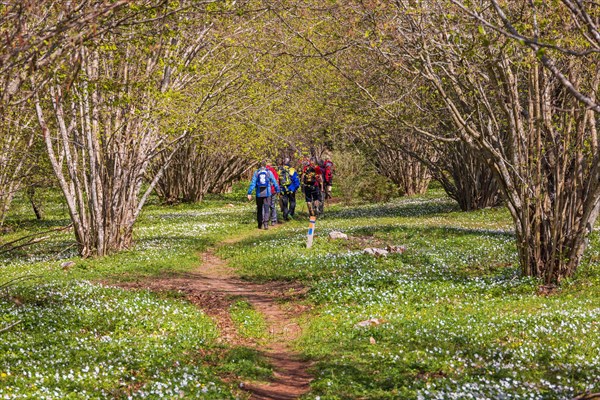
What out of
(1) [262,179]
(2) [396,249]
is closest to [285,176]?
(1) [262,179]

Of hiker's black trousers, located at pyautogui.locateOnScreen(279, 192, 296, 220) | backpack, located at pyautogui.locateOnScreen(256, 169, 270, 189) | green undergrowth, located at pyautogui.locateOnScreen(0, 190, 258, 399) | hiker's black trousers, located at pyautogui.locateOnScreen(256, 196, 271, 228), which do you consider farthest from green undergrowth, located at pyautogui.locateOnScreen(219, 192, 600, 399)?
hiker's black trousers, located at pyautogui.locateOnScreen(279, 192, 296, 220)

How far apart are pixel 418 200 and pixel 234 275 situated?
885 inches

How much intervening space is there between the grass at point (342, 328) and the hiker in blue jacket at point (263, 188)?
5530 millimetres

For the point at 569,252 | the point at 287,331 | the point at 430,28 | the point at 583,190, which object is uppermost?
the point at 430,28

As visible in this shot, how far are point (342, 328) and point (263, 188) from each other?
1535 centimetres

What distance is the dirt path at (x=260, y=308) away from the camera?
32.5 ft

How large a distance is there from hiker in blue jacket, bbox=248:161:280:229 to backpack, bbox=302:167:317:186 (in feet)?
7.26

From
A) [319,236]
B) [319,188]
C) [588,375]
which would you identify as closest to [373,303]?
[588,375]

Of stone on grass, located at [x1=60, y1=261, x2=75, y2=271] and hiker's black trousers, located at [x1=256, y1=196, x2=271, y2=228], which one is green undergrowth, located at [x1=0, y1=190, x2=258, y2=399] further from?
hiker's black trousers, located at [x1=256, y1=196, x2=271, y2=228]

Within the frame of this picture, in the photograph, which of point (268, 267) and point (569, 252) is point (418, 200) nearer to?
point (268, 267)

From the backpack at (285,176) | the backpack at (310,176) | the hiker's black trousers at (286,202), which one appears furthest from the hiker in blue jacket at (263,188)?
the hiker's black trousers at (286,202)

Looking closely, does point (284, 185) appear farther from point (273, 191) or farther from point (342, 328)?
point (342, 328)

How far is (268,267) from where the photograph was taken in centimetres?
1923

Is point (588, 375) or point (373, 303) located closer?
point (588, 375)
